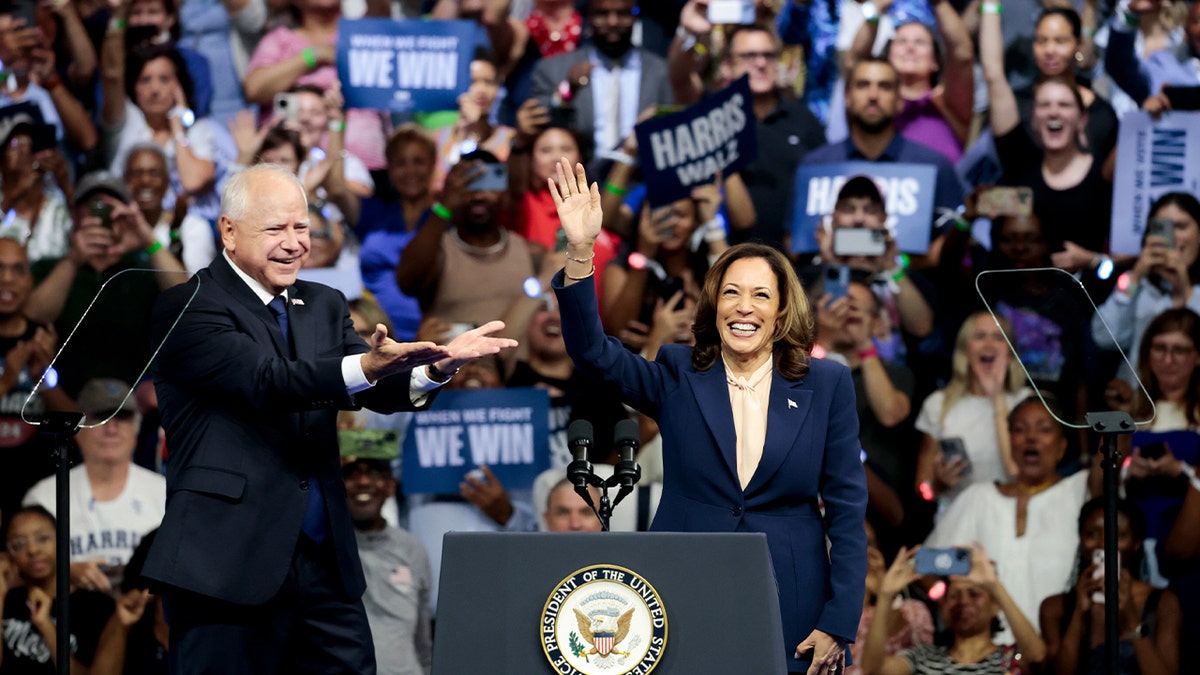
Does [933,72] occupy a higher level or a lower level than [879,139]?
higher

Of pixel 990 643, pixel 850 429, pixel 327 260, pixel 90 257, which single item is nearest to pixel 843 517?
pixel 850 429

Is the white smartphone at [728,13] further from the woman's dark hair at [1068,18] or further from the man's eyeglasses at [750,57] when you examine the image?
the woman's dark hair at [1068,18]

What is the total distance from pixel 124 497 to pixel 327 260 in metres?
1.18

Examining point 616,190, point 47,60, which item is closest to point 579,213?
point 616,190

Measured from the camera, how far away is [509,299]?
5664mm

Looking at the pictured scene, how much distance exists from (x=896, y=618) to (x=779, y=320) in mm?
2722

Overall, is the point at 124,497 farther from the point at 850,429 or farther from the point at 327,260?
the point at 850,429

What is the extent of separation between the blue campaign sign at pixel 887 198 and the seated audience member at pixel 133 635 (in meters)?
2.72

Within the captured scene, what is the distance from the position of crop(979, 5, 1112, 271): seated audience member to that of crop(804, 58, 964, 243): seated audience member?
0.23 meters

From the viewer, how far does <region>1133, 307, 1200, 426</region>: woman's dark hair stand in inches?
216

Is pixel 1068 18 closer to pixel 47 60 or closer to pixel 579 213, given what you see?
pixel 579 213

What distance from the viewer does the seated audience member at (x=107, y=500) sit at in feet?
18.3

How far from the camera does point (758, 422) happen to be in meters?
2.96

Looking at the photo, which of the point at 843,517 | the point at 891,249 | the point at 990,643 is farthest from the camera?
the point at 891,249
